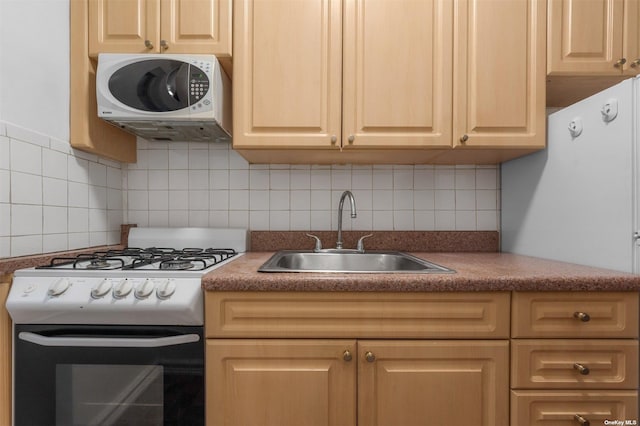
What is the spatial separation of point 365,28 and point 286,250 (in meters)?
1.04

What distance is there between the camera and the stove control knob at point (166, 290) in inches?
38.0

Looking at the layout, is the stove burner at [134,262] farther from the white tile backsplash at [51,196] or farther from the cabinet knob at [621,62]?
the cabinet knob at [621,62]

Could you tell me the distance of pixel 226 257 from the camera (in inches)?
54.6

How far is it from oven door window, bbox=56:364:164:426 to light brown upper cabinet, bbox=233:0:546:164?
2.81ft

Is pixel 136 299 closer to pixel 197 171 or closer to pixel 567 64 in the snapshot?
pixel 197 171

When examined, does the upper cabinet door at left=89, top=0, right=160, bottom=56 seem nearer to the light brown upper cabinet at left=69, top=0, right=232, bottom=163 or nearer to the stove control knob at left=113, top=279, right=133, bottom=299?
the light brown upper cabinet at left=69, top=0, right=232, bottom=163

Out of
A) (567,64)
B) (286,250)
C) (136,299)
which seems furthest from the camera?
(286,250)

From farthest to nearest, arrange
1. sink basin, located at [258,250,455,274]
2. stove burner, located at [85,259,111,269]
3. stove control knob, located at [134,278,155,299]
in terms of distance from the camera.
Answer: sink basin, located at [258,250,455,274]
stove burner, located at [85,259,111,269]
stove control knob, located at [134,278,155,299]

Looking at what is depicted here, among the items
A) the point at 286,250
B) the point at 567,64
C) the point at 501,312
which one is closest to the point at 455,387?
the point at 501,312

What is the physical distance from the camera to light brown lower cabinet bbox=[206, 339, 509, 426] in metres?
1.01

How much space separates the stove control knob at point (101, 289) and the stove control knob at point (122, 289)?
0.02m

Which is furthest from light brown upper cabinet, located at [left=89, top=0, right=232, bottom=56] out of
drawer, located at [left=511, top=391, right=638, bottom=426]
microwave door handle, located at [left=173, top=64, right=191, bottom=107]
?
drawer, located at [left=511, top=391, right=638, bottom=426]

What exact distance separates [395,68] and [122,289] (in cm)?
124

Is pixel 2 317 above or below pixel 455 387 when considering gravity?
above
